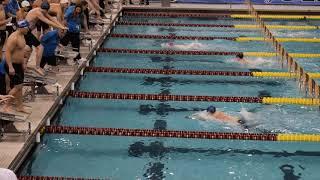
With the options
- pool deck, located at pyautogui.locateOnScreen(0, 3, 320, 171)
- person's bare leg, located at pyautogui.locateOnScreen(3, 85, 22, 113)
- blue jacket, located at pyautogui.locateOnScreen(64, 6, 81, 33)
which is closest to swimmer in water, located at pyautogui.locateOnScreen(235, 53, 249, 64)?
pool deck, located at pyautogui.locateOnScreen(0, 3, 320, 171)

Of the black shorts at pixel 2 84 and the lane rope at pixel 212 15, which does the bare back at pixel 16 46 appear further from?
the lane rope at pixel 212 15

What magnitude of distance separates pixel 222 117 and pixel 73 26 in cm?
301

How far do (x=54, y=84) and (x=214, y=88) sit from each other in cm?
253

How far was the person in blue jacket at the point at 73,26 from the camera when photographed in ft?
28.5

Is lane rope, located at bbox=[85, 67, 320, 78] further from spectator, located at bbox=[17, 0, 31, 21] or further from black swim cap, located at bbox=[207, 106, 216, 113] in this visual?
black swim cap, located at bbox=[207, 106, 216, 113]

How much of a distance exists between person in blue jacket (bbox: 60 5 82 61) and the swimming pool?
1.83ft

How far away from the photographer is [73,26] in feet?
28.7

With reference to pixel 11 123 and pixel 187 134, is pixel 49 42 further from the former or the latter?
pixel 187 134

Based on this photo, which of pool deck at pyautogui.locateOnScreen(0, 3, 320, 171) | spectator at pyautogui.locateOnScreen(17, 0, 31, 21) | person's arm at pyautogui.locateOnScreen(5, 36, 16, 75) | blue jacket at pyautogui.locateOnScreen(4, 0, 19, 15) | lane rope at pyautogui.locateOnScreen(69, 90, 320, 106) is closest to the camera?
pool deck at pyautogui.locateOnScreen(0, 3, 320, 171)

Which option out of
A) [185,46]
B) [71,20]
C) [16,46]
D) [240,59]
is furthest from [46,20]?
[185,46]

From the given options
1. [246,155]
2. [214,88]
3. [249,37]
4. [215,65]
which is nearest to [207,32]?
[249,37]

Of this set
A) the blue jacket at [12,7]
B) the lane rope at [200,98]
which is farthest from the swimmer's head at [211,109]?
the blue jacket at [12,7]

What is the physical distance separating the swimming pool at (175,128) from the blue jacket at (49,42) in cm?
69

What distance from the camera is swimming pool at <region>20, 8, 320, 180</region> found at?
5.77 m
